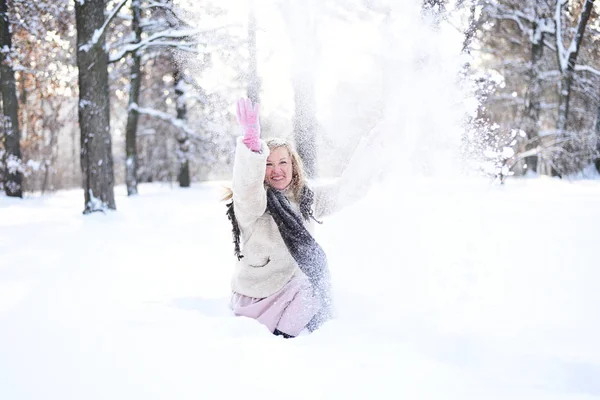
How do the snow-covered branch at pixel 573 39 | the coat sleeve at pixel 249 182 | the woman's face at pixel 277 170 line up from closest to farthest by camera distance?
1. the coat sleeve at pixel 249 182
2. the woman's face at pixel 277 170
3. the snow-covered branch at pixel 573 39

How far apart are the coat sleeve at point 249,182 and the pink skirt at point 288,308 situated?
398 millimetres

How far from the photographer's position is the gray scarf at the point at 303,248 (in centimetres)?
224

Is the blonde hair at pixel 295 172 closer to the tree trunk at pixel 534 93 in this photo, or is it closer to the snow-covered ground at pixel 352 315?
the snow-covered ground at pixel 352 315

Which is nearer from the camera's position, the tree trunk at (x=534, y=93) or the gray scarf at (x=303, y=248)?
the gray scarf at (x=303, y=248)

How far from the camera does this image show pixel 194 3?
6086 millimetres

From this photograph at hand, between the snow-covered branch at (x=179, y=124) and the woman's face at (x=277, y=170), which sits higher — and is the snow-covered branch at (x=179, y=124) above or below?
above

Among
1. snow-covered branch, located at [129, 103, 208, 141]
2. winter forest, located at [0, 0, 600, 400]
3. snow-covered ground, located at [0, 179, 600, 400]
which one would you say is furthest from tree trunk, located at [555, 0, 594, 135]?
snow-covered branch, located at [129, 103, 208, 141]

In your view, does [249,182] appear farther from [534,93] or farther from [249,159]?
[534,93]

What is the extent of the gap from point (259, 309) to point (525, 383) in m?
1.23

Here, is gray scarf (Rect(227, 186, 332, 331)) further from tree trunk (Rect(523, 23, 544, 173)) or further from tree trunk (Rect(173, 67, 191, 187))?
tree trunk (Rect(173, 67, 191, 187))

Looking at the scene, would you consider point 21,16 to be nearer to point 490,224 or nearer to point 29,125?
point 29,125

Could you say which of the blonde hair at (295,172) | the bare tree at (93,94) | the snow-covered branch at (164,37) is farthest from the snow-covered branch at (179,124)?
the blonde hair at (295,172)

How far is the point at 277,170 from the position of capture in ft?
7.76

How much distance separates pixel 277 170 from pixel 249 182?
270 mm
